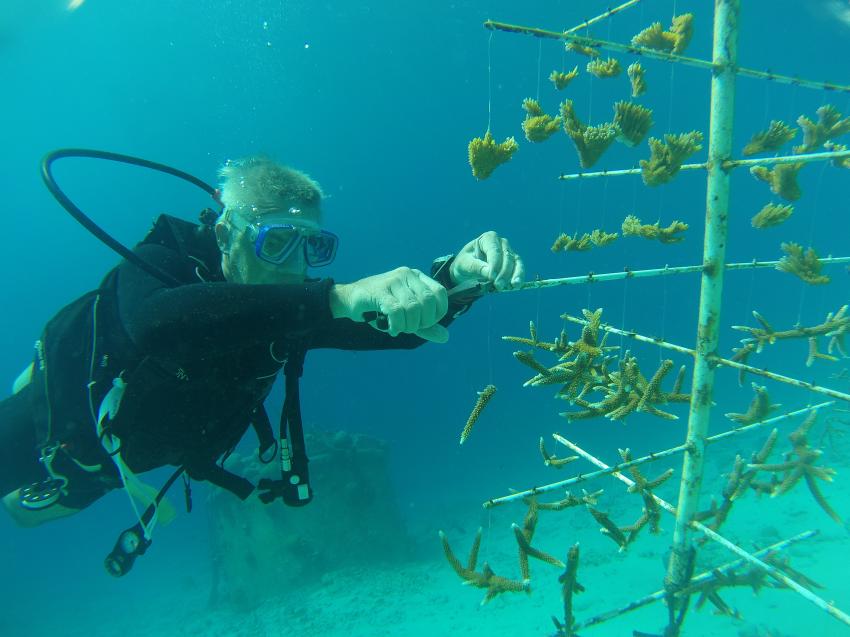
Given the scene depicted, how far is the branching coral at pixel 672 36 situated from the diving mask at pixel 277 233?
2942 mm

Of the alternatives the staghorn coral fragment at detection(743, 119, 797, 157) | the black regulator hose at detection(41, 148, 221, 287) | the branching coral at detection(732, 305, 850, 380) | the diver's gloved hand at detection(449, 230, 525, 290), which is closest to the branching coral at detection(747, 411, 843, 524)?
the branching coral at detection(732, 305, 850, 380)

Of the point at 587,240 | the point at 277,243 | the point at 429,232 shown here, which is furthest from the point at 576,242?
the point at 429,232

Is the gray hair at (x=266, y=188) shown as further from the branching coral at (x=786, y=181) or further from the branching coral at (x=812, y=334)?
the branching coral at (x=786, y=181)

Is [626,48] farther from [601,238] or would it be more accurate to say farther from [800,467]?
[800,467]

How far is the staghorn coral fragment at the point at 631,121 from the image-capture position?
10.3 feet

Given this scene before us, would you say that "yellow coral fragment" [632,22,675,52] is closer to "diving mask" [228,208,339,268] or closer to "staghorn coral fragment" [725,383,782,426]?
"staghorn coral fragment" [725,383,782,426]

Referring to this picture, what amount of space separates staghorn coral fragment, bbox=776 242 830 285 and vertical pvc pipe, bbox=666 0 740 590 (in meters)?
0.57

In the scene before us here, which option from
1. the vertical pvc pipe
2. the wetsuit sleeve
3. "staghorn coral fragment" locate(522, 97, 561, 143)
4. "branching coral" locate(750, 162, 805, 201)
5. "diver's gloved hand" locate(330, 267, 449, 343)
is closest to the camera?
"diver's gloved hand" locate(330, 267, 449, 343)

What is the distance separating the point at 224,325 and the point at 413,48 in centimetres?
4217

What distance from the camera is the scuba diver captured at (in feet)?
6.97

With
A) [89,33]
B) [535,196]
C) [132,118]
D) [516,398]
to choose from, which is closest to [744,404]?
[516,398]

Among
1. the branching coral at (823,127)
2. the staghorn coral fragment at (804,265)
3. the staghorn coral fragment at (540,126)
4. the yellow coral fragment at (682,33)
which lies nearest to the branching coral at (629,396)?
the staghorn coral fragment at (804,265)

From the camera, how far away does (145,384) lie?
9.37ft

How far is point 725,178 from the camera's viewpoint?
286 cm
